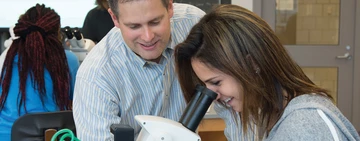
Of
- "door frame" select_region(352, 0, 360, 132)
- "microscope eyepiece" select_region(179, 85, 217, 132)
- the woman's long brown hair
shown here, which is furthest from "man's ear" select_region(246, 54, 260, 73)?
"door frame" select_region(352, 0, 360, 132)

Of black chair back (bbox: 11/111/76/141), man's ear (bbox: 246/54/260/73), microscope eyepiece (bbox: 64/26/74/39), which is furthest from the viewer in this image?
microscope eyepiece (bbox: 64/26/74/39)

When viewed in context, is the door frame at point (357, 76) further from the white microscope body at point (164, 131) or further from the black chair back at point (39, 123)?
the white microscope body at point (164, 131)

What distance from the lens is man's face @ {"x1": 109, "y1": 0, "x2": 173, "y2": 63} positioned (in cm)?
115

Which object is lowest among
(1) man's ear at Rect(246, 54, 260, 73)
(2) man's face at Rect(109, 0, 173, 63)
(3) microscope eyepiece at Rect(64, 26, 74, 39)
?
(3) microscope eyepiece at Rect(64, 26, 74, 39)

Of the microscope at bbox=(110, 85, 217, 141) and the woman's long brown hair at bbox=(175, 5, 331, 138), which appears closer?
the microscope at bbox=(110, 85, 217, 141)

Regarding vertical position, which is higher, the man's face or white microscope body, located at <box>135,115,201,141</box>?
the man's face

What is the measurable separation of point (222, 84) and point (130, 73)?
35cm

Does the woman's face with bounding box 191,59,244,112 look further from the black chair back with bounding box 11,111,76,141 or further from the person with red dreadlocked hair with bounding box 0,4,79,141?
the person with red dreadlocked hair with bounding box 0,4,79,141

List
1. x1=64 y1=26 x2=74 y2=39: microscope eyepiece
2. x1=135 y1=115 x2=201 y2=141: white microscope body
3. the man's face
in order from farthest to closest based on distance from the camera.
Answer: x1=64 y1=26 x2=74 y2=39: microscope eyepiece < the man's face < x1=135 y1=115 x2=201 y2=141: white microscope body

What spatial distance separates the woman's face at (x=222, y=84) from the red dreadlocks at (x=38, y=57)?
105cm

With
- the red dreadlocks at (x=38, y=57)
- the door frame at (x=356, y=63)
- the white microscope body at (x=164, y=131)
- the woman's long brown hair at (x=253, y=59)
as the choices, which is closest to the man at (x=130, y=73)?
the woman's long brown hair at (x=253, y=59)

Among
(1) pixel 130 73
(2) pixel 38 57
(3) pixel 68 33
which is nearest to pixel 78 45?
(3) pixel 68 33

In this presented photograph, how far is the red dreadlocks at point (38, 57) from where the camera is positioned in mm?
1951

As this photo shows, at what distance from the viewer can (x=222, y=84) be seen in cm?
106
